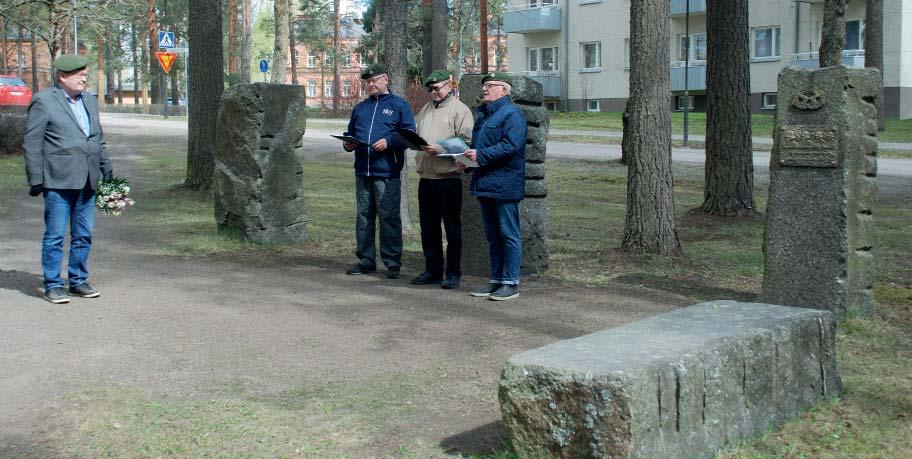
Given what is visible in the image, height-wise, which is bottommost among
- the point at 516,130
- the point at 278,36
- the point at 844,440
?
the point at 844,440

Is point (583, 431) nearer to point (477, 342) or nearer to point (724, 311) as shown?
point (724, 311)

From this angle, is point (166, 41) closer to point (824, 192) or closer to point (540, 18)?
point (540, 18)

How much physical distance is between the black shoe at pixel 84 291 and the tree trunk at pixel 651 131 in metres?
5.13

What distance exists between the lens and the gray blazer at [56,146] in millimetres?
8102

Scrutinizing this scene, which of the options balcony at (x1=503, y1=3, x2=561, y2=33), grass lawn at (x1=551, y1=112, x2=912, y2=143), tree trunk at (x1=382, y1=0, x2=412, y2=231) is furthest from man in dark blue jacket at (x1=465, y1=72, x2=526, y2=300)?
balcony at (x1=503, y1=3, x2=561, y2=33)

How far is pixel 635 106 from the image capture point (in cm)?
1021

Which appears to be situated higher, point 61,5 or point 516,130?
point 61,5

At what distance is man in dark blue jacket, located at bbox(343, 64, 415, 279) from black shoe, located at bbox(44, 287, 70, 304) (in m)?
2.74

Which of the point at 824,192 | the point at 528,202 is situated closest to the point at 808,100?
the point at 824,192

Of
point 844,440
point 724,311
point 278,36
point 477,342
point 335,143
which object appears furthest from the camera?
point 335,143

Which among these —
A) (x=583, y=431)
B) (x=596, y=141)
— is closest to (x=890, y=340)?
(x=583, y=431)

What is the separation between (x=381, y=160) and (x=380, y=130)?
0.28 m

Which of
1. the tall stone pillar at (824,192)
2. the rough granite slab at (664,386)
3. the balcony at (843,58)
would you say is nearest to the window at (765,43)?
the balcony at (843,58)

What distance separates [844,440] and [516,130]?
3.90 meters
